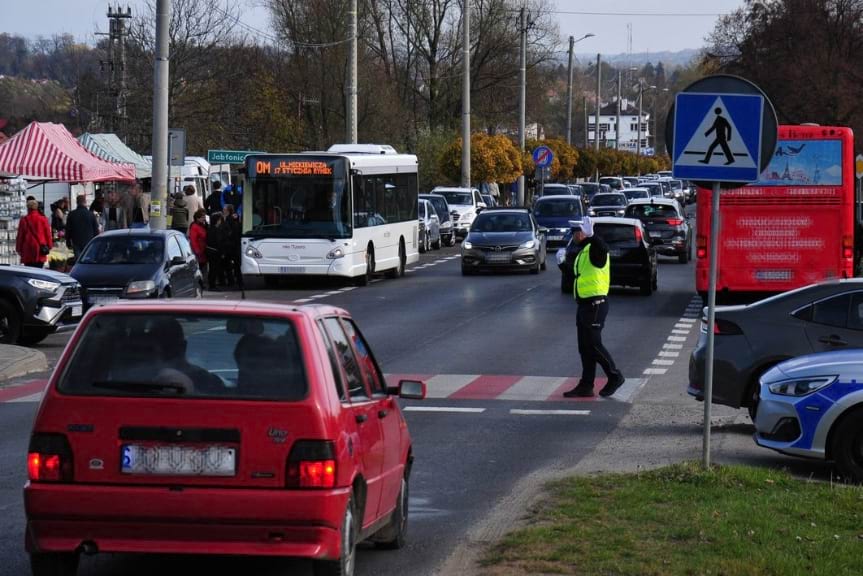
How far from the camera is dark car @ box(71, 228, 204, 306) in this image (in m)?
24.7

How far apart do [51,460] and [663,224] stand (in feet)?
123

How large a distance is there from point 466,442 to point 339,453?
6.58 metres

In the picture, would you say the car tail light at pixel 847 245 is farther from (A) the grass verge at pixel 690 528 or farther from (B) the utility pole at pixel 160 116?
(A) the grass verge at pixel 690 528

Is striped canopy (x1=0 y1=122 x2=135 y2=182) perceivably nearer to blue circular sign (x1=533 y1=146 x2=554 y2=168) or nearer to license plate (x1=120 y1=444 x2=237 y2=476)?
license plate (x1=120 y1=444 x2=237 y2=476)

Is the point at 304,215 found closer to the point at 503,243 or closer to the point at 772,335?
the point at 503,243

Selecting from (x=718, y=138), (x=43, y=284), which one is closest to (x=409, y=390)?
(x=718, y=138)

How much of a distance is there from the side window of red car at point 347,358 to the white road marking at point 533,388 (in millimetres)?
9001

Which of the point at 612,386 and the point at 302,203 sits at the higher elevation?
the point at 302,203

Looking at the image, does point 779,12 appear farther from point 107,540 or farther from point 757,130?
point 107,540

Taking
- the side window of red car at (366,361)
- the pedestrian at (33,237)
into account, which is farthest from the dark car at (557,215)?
the side window of red car at (366,361)

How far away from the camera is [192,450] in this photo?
7.13 meters

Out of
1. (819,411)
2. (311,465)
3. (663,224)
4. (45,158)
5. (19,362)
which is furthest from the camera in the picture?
(663,224)

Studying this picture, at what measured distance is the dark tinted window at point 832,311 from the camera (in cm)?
1513

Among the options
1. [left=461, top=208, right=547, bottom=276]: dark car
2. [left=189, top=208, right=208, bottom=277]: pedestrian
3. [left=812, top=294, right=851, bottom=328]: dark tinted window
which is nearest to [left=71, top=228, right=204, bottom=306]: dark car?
[left=189, top=208, right=208, bottom=277]: pedestrian
